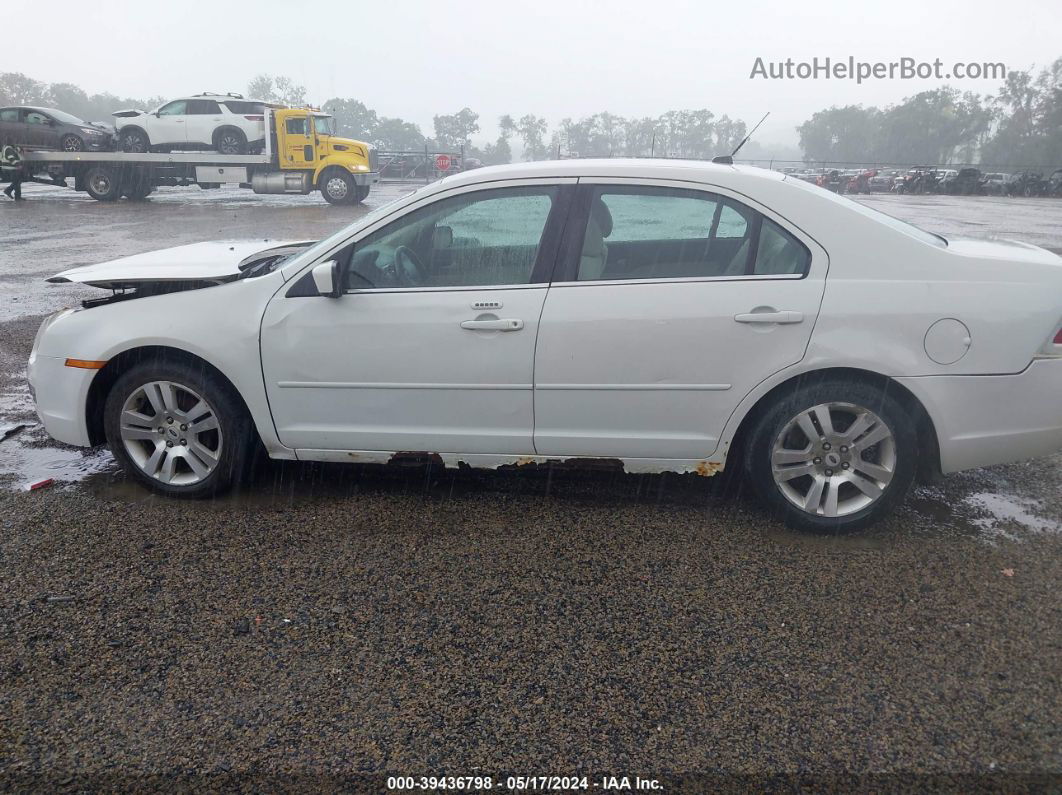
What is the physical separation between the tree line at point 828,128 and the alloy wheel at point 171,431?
57.5m

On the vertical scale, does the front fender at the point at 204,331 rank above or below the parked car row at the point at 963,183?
below

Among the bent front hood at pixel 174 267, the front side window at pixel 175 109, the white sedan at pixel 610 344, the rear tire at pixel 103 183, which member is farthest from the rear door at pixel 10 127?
the white sedan at pixel 610 344

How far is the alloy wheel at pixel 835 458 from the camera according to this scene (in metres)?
3.44

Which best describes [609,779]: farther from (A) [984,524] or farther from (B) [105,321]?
(B) [105,321]

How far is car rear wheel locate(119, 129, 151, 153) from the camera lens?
24.9 meters

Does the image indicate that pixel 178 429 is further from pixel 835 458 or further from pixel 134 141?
pixel 134 141

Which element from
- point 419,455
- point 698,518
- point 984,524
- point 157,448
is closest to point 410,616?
point 419,455

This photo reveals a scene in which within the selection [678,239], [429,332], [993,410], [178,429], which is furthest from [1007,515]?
[178,429]

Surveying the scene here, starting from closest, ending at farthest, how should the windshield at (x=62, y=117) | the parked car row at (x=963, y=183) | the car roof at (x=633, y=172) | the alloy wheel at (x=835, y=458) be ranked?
the alloy wheel at (x=835, y=458) < the car roof at (x=633, y=172) < the windshield at (x=62, y=117) < the parked car row at (x=963, y=183)

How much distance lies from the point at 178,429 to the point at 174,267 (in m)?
0.83

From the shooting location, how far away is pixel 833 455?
350 cm

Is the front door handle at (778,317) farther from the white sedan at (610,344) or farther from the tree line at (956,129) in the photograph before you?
the tree line at (956,129)

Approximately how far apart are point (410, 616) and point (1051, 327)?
2826 mm

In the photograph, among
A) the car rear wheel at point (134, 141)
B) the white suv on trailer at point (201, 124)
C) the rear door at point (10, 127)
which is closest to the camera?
the rear door at point (10, 127)
